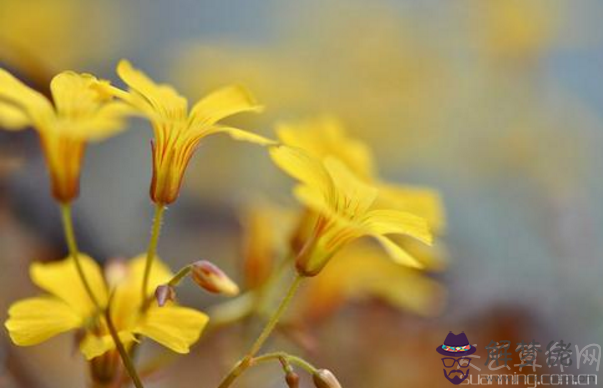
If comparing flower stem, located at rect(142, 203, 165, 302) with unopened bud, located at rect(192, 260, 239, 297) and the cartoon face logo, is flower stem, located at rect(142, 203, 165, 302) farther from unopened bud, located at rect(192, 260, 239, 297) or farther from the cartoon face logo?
the cartoon face logo

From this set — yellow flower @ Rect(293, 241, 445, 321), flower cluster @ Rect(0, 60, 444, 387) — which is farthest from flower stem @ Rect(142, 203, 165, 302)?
yellow flower @ Rect(293, 241, 445, 321)

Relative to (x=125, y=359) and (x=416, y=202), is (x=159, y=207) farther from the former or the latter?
(x=416, y=202)

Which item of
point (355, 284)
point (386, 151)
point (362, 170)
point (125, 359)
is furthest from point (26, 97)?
point (386, 151)

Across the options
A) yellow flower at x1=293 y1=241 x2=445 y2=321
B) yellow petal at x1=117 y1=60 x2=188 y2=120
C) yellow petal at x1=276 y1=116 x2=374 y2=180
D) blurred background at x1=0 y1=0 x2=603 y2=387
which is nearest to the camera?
yellow petal at x1=117 y1=60 x2=188 y2=120

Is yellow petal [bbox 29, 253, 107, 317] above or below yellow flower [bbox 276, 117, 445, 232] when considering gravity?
below

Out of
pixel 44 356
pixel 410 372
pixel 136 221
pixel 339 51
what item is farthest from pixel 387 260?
pixel 339 51

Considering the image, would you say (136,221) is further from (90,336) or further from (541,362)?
(90,336)
